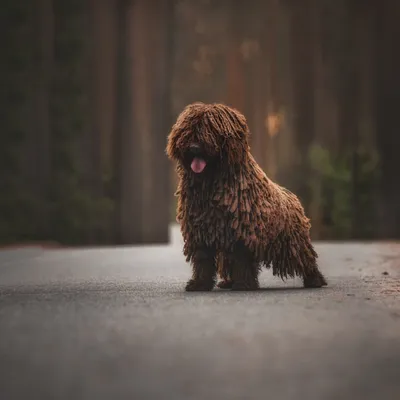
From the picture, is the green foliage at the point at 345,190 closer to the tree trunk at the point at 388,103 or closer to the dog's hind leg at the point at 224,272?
the tree trunk at the point at 388,103

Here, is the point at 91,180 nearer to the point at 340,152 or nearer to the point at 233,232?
the point at 340,152

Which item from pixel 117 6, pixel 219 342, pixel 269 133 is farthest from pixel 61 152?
pixel 219 342

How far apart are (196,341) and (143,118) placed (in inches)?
535

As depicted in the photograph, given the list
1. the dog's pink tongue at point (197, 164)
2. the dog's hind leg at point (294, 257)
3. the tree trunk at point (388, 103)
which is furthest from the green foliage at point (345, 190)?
the dog's pink tongue at point (197, 164)

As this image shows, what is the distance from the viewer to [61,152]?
20.2 metres

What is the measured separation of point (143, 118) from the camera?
19250 mm

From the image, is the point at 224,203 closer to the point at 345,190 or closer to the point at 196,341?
the point at 196,341

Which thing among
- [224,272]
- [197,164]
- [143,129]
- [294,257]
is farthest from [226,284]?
[143,129]

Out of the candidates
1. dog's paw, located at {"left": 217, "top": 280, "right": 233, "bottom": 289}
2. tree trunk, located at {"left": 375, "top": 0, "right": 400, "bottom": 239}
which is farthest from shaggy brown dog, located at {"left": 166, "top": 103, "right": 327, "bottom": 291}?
tree trunk, located at {"left": 375, "top": 0, "right": 400, "bottom": 239}

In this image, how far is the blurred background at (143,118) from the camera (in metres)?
19.4

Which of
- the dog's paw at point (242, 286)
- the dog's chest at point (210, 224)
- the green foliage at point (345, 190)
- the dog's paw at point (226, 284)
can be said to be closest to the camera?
the dog's chest at point (210, 224)

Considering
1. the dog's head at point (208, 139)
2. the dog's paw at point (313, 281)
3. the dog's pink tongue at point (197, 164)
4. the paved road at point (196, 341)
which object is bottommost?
the paved road at point (196, 341)

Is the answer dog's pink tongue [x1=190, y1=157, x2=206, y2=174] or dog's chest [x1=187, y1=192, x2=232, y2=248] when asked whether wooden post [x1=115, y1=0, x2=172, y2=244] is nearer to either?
dog's chest [x1=187, y1=192, x2=232, y2=248]

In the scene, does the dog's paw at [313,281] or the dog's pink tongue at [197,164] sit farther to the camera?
the dog's paw at [313,281]
